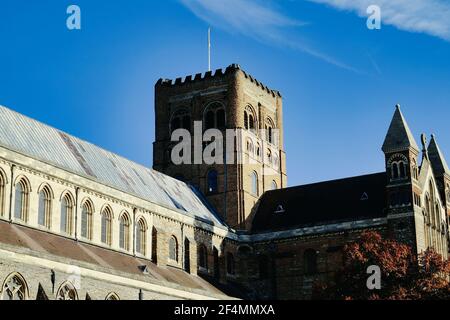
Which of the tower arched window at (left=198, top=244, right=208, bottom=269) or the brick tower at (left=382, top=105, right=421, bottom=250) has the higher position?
the brick tower at (left=382, top=105, right=421, bottom=250)

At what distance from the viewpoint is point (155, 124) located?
8156cm

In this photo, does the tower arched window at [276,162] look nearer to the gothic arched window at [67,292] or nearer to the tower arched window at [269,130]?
the tower arched window at [269,130]

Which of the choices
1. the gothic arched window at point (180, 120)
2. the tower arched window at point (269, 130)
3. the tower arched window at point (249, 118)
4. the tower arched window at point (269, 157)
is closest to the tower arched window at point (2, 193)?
the gothic arched window at point (180, 120)

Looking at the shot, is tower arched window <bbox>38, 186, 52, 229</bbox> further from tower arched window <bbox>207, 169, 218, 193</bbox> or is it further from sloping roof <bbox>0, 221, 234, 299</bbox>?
tower arched window <bbox>207, 169, 218, 193</bbox>

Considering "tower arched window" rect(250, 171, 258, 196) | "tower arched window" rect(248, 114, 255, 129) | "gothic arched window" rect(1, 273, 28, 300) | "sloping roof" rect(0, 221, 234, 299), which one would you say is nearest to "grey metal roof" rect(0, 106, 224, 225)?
"sloping roof" rect(0, 221, 234, 299)

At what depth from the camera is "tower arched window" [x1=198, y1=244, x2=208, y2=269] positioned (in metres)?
67.6

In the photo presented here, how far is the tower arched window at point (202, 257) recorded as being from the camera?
67.6m

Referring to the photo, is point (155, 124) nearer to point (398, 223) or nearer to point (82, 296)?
point (398, 223)

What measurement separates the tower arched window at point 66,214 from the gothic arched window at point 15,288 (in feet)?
32.0

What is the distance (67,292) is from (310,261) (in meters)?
28.8

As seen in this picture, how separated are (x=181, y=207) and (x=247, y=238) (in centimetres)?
851

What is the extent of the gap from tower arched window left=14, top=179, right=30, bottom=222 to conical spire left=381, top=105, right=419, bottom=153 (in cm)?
3006
